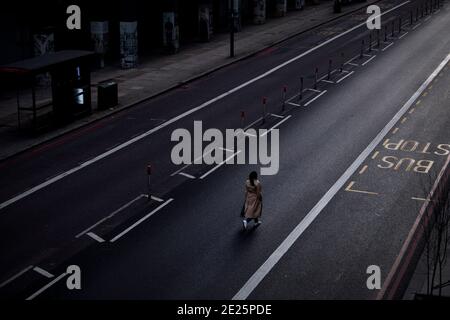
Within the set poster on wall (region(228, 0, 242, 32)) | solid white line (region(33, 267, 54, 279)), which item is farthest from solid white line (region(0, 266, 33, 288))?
poster on wall (region(228, 0, 242, 32))

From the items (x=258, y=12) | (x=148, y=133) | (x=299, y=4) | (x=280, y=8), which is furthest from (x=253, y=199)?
(x=299, y=4)

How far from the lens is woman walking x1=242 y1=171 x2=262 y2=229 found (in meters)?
22.0

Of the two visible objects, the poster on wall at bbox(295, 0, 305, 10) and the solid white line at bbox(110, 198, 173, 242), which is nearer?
the solid white line at bbox(110, 198, 173, 242)

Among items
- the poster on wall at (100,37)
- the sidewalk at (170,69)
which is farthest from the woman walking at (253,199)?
the poster on wall at (100,37)

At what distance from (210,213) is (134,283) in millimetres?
5289

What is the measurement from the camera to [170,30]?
2068 inches

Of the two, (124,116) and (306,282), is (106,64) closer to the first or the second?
(124,116)

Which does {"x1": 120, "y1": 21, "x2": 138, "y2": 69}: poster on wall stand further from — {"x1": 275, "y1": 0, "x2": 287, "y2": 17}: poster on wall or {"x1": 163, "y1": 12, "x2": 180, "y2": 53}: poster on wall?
{"x1": 275, "y1": 0, "x2": 287, "y2": 17}: poster on wall

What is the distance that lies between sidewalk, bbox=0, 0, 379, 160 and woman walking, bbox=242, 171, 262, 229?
12334mm

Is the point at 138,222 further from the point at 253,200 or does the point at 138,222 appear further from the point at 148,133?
the point at 148,133

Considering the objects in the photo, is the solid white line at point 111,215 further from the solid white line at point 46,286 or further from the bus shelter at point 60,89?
the bus shelter at point 60,89

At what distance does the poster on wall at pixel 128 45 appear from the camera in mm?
47750

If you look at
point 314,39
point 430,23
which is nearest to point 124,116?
point 314,39

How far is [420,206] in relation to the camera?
80.0ft
